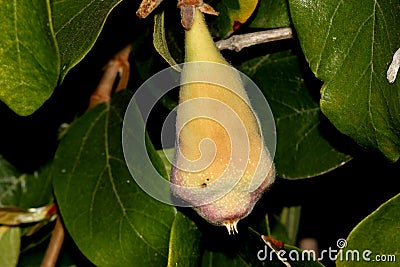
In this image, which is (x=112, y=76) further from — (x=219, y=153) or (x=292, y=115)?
(x=219, y=153)

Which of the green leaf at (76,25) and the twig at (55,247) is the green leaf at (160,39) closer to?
the green leaf at (76,25)

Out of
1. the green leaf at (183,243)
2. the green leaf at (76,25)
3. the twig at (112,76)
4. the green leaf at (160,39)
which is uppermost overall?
the green leaf at (76,25)

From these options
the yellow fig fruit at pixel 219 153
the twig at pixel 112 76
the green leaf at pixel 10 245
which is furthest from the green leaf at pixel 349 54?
the green leaf at pixel 10 245

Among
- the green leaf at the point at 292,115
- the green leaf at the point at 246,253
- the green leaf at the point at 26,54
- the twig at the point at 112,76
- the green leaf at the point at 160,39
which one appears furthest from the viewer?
the twig at the point at 112,76

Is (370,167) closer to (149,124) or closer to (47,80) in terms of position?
(149,124)

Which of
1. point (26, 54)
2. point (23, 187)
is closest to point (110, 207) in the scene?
point (23, 187)

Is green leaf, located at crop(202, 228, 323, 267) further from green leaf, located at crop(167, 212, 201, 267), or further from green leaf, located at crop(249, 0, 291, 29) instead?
green leaf, located at crop(249, 0, 291, 29)
